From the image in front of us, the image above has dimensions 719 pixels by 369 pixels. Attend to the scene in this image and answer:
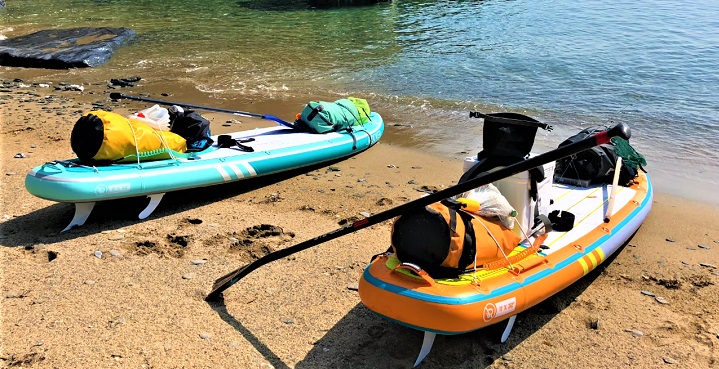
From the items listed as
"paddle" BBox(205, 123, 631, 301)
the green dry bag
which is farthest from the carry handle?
the green dry bag

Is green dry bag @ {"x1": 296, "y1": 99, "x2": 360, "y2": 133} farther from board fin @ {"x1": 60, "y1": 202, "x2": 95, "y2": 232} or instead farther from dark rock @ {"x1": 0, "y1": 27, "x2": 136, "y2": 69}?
dark rock @ {"x1": 0, "y1": 27, "x2": 136, "y2": 69}

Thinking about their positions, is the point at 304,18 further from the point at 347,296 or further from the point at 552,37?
the point at 347,296

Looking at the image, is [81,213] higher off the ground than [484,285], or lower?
lower

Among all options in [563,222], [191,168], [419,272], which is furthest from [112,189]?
[563,222]

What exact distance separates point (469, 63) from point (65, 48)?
35.1ft

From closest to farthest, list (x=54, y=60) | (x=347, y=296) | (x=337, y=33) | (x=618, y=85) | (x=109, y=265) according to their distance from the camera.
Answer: (x=347, y=296), (x=109, y=265), (x=618, y=85), (x=54, y=60), (x=337, y=33)

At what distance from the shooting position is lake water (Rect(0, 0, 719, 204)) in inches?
389

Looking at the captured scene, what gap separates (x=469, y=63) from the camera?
14664 mm

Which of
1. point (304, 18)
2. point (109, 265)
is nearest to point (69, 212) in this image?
point (109, 265)

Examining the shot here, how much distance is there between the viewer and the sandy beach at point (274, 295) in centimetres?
418

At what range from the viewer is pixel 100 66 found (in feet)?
49.1

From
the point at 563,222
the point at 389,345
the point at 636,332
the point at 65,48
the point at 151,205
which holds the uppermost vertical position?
the point at 65,48

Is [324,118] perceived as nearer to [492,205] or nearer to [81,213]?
[81,213]

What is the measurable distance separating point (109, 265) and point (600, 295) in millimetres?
4272
